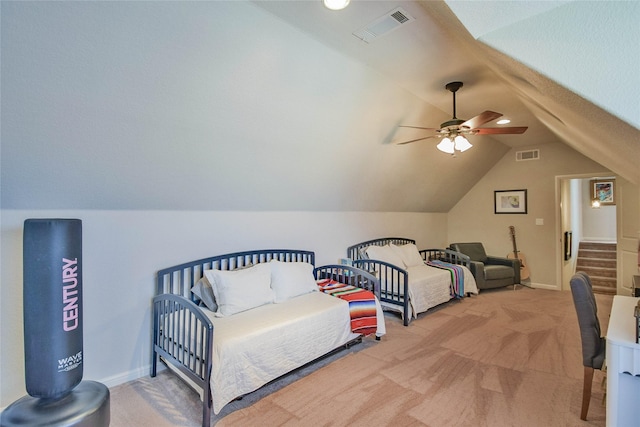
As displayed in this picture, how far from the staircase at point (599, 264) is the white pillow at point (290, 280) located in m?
5.37

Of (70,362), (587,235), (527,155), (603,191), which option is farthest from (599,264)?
(70,362)

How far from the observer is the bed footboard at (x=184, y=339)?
75.8 inches

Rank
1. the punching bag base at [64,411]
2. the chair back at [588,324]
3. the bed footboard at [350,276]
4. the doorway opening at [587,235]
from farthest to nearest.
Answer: the doorway opening at [587,235]
the bed footboard at [350,276]
the chair back at [588,324]
the punching bag base at [64,411]

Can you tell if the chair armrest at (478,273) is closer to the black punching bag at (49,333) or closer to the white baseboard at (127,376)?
the white baseboard at (127,376)

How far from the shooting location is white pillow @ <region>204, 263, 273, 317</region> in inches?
100

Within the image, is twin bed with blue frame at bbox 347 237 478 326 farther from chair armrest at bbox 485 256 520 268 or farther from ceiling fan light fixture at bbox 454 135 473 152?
ceiling fan light fixture at bbox 454 135 473 152

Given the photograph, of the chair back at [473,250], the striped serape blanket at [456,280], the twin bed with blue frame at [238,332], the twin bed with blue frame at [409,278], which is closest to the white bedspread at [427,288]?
the twin bed with blue frame at [409,278]

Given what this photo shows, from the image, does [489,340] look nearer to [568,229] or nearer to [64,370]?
[64,370]

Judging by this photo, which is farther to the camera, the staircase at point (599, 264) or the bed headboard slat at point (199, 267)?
the staircase at point (599, 264)

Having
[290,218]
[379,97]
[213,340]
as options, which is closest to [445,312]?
[290,218]

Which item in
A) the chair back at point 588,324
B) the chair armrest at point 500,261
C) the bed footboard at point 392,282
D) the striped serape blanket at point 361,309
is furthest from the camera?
the chair armrest at point 500,261

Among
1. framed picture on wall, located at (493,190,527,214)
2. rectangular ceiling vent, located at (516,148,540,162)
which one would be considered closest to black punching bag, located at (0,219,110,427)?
framed picture on wall, located at (493,190,527,214)

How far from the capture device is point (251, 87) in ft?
7.38

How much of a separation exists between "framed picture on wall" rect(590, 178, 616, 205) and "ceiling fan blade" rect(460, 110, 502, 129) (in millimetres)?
6551
